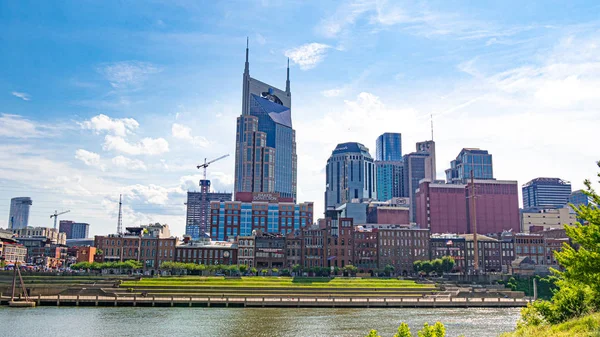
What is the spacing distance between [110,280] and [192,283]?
65.1ft

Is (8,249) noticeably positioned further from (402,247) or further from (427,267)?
(427,267)

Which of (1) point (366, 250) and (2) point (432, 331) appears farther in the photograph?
(1) point (366, 250)

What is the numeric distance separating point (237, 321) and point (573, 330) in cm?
6023

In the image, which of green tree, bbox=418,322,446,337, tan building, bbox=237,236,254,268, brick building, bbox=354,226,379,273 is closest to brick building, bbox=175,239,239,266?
tan building, bbox=237,236,254,268

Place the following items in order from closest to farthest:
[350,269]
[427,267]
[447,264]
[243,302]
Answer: [243,302]
[350,269]
[447,264]
[427,267]

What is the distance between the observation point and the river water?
2933 inches

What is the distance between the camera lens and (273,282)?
461ft

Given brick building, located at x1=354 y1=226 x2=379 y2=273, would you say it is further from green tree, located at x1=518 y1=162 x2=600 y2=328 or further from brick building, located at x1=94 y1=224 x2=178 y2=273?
green tree, located at x1=518 y1=162 x2=600 y2=328

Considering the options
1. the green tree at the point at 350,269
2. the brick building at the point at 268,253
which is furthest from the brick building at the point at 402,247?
the brick building at the point at 268,253

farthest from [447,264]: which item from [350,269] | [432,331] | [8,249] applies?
[432,331]

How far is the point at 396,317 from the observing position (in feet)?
311

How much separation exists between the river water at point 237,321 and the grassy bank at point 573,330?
128 ft

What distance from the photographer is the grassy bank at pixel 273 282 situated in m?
133

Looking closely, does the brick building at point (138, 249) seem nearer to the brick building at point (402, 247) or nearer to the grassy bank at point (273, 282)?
the grassy bank at point (273, 282)
